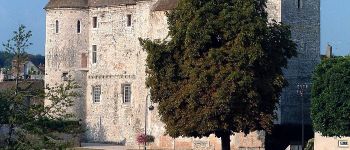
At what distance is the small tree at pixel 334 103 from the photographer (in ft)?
180

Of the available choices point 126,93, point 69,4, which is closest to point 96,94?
point 126,93

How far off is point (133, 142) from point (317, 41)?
15.0 m

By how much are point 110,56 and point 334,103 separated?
22617 mm

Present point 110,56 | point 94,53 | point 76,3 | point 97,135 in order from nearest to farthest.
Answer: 1. point 110,56
2. point 97,135
3. point 94,53
4. point 76,3

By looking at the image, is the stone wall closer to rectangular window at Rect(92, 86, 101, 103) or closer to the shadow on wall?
the shadow on wall

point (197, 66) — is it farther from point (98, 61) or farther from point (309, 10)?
point (98, 61)

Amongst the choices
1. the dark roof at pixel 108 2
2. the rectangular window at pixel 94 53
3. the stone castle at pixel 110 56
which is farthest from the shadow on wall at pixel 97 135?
the dark roof at pixel 108 2

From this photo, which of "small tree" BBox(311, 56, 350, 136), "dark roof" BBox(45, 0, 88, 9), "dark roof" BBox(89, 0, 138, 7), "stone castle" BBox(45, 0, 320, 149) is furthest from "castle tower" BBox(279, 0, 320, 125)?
"dark roof" BBox(45, 0, 88, 9)

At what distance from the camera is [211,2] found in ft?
168

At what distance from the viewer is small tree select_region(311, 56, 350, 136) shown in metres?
54.8

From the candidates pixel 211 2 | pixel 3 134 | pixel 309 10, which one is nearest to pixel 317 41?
pixel 309 10

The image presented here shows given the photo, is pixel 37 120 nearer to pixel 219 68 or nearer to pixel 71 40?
pixel 219 68

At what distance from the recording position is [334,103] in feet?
180

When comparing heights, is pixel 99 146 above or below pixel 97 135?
below
